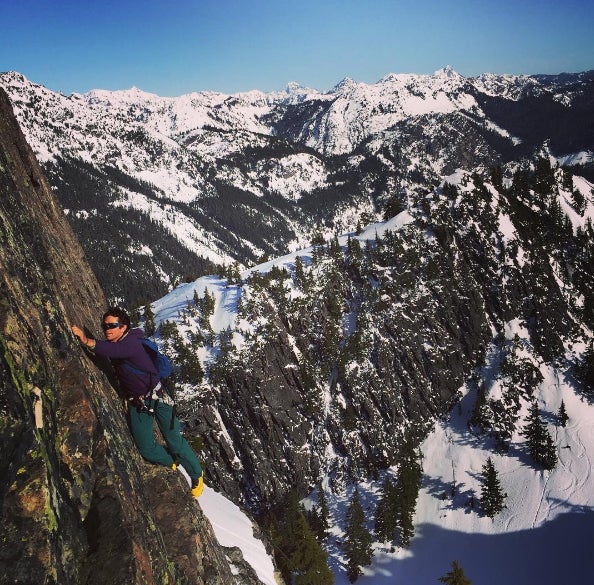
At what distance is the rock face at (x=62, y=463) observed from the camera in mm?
5936

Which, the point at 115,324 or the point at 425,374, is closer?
→ the point at 115,324

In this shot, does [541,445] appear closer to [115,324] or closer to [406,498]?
[406,498]

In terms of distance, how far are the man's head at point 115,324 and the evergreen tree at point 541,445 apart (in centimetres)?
8308

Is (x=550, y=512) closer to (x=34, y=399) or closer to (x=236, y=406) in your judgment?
(x=236, y=406)

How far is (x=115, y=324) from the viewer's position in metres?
10.6

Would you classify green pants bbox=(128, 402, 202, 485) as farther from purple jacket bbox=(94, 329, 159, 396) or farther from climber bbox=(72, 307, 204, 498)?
purple jacket bbox=(94, 329, 159, 396)

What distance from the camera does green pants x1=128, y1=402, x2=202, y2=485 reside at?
11.2 meters

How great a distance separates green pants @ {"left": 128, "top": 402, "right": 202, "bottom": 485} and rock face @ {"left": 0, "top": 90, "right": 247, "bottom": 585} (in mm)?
403

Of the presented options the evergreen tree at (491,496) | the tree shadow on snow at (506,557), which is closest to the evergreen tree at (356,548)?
the tree shadow on snow at (506,557)

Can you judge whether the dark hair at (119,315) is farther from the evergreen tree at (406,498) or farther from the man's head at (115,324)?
the evergreen tree at (406,498)

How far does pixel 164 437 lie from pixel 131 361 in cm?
270

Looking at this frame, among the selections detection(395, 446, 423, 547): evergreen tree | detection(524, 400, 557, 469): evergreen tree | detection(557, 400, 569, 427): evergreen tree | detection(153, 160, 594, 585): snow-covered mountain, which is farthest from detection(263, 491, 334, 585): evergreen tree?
detection(557, 400, 569, 427): evergreen tree

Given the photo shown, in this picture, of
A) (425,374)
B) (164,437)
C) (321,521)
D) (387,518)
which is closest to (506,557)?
(387,518)

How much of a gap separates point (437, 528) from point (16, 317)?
263ft
